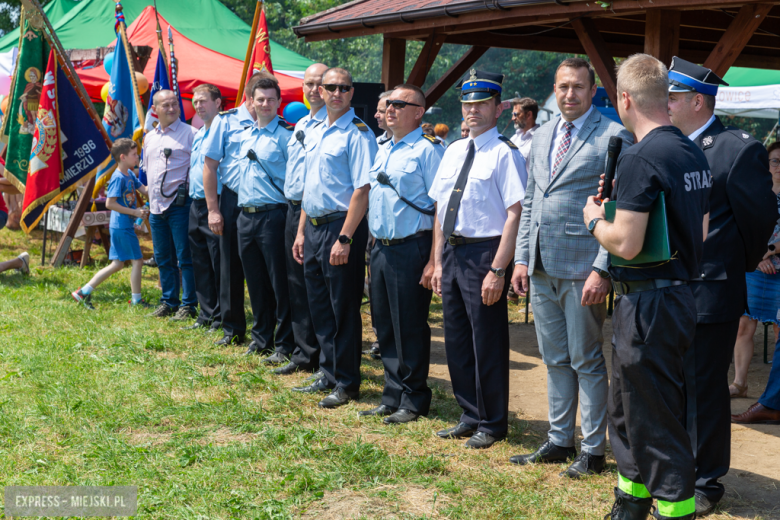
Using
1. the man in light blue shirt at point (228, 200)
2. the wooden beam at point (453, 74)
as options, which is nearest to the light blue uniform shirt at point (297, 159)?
the man in light blue shirt at point (228, 200)

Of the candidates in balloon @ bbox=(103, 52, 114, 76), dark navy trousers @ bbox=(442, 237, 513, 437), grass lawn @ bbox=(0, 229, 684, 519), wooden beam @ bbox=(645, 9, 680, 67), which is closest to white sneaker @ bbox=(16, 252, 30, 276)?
grass lawn @ bbox=(0, 229, 684, 519)

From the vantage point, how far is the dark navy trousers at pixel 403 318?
14.6 feet

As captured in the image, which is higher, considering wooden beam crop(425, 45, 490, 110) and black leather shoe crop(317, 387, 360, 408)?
wooden beam crop(425, 45, 490, 110)

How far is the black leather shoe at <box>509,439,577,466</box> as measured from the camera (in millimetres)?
3873

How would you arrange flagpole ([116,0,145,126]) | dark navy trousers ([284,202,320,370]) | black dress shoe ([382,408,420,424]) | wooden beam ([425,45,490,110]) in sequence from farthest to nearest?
flagpole ([116,0,145,126]) → wooden beam ([425,45,490,110]) → dark navy trousers ([284,202,320,370]) → black dress shoe ([382,408,420,424])

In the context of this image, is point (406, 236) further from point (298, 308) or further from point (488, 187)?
point (298, 308)

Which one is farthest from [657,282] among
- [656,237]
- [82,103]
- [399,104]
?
[82,103]

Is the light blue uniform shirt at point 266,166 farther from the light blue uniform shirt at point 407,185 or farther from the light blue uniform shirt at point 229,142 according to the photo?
the light blue uniform shirt at point 407,185

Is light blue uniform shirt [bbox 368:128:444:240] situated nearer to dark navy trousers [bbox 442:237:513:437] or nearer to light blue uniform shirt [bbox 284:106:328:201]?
dark navy trousers [bbox 442:237:513:437]

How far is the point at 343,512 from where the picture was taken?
10.9ft

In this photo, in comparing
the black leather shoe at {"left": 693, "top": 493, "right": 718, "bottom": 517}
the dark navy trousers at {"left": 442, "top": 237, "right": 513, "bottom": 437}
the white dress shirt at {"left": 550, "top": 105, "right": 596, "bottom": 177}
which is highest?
the white dress shirt at {"left": 550, "top": 105, "right": 596, "bottom": 177}

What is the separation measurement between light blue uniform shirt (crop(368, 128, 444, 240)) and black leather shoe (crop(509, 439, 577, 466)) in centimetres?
145

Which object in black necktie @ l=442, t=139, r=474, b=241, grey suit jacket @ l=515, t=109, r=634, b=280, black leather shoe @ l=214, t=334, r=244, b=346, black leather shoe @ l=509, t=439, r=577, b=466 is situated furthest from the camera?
black leather shoe @ l=214, t=334, r=244, b=346

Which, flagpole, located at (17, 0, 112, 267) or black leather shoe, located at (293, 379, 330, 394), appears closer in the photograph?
black leather shoe, located at (293, 379, 330, 394)
